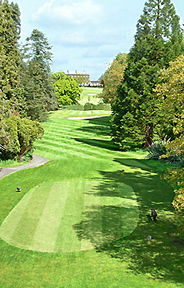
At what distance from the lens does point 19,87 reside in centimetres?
3372

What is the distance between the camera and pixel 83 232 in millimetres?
11625

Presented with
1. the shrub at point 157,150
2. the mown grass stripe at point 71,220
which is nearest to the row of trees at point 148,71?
the shrub at point 157,150

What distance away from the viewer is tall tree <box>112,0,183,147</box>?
27281mm

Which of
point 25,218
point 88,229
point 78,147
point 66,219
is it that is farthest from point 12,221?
point 78,147

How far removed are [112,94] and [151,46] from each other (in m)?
21.2

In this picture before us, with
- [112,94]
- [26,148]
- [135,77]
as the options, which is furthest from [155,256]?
[112,94]

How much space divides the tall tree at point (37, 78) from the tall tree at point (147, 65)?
67.4 ft

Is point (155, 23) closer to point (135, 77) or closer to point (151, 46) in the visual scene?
point (151, 46)

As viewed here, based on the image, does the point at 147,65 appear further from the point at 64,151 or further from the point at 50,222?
the point at 50,222

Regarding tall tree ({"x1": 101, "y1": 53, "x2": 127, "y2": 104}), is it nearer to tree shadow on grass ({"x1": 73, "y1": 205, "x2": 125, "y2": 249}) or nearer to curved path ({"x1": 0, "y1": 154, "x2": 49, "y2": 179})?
curved path ({"x1": 0, "y1": 154, "x2": 49, "y2": 179})

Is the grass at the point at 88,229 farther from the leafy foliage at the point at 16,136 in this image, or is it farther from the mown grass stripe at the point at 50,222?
the leafy foliage at the point at 16,136

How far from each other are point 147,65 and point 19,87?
16.0 meters

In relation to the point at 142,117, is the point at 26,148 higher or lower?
lower

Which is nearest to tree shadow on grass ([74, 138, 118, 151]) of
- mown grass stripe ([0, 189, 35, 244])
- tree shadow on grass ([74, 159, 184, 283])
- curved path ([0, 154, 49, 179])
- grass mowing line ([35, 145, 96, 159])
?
grass mowing line ([35, 145, 96, 159])
